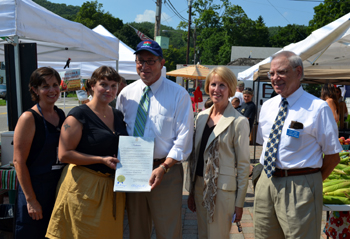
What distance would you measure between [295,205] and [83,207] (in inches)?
64.0

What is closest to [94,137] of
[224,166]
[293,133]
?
[224,166]

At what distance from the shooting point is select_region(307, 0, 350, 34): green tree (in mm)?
45781

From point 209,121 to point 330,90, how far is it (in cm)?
509

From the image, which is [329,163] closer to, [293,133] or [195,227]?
[293,133]

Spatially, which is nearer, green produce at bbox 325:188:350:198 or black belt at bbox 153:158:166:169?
black belt at bbox 153:158:166:169

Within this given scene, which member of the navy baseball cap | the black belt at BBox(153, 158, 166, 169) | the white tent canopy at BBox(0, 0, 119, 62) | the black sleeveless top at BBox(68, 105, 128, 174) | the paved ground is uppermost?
the white tent canopy at BBox(0, 0, 119, 62)

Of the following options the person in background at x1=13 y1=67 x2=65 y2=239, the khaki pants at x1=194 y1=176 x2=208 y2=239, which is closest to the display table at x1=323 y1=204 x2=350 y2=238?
the khaki pants at x1=194 y1=176 x2=208 y2=239

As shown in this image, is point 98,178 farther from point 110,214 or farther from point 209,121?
point 209,121

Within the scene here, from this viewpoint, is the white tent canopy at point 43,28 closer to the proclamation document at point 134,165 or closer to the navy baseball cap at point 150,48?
the navy baseball cap at point 150,48

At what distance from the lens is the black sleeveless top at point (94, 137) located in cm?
235

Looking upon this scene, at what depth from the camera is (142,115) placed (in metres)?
2.62

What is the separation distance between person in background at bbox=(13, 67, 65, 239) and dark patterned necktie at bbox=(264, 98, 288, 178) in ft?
5.67

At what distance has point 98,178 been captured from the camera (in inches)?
94.0

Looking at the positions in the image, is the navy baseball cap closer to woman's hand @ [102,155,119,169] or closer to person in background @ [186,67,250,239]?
person in background @ [186,67,250,239]
